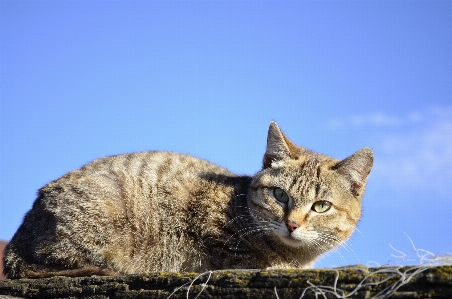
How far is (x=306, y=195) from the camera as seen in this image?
5.51 metres

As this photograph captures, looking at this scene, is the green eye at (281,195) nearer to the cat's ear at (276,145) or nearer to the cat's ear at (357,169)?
the cat's ear at (276,145)

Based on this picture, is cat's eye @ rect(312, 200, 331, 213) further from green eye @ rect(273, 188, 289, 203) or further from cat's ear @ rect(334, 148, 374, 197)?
cat's ear @ rect(334, 148, 374, 197)

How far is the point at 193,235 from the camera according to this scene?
561 cm

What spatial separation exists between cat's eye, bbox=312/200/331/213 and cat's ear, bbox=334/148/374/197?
0.45 m

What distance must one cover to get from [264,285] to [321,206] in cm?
244

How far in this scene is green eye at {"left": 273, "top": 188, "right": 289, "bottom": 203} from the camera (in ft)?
18.4

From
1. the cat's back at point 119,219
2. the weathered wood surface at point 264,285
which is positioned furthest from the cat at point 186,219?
the weathered wood surface at point 264,285

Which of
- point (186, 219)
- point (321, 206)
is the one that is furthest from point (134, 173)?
point (321, 206)

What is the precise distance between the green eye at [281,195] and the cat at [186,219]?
0.03 ft

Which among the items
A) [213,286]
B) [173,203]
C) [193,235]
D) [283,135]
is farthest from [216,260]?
[213,286]

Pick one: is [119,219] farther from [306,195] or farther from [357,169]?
[357,169]

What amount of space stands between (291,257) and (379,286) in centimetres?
269

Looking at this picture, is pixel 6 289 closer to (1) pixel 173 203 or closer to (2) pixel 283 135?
(1) pixel 173 203

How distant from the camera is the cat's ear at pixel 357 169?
227 inches
